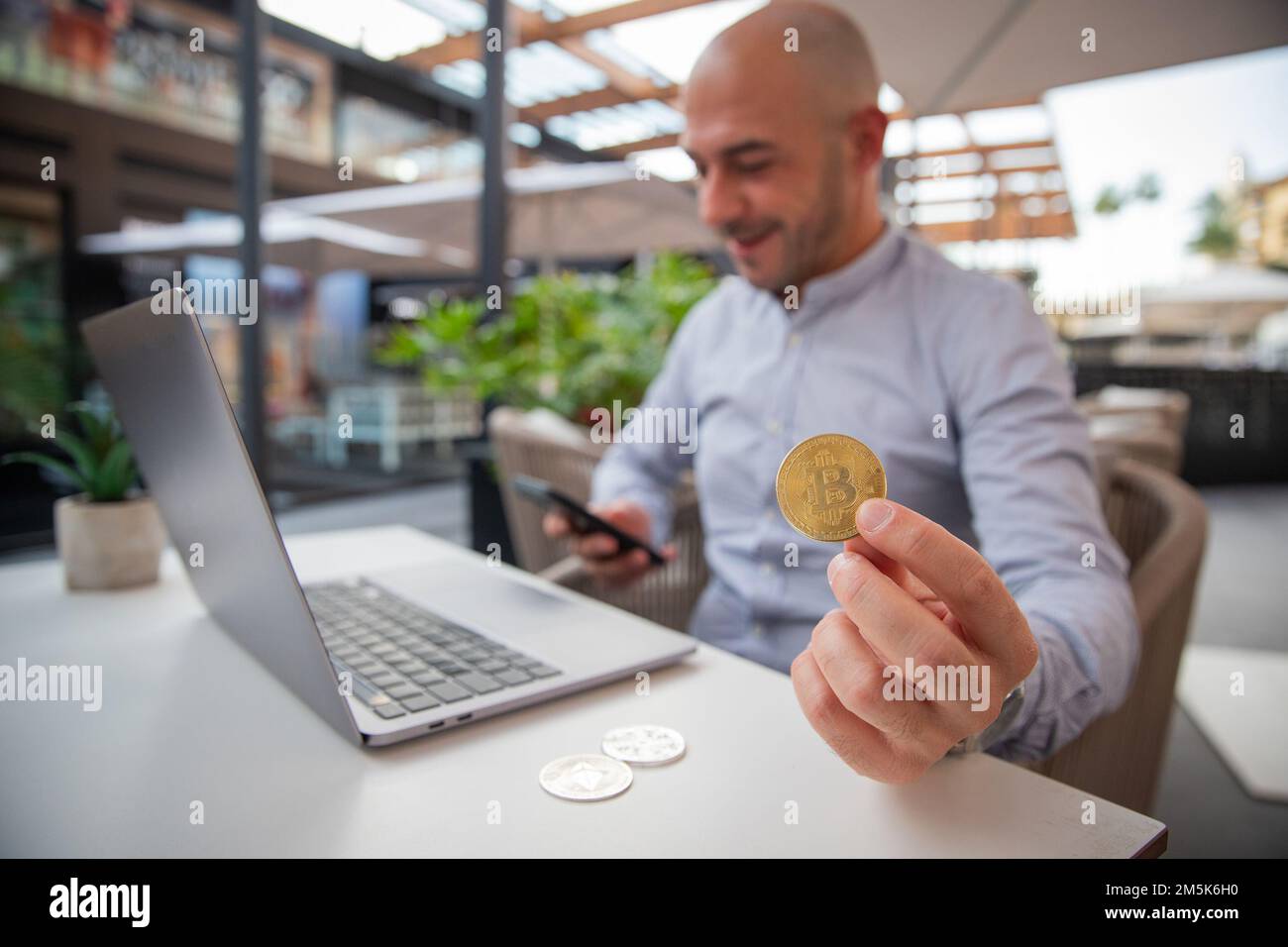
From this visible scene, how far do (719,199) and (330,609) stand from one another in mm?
818

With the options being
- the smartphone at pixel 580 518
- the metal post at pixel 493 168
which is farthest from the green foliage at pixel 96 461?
the metal post at pixel 493 168

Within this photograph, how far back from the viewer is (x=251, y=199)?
372 centimetres

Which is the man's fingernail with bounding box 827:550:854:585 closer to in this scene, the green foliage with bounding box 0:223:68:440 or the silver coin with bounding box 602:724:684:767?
the silver coin with bounding box 602:724:684:767

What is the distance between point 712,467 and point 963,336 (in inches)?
18.8

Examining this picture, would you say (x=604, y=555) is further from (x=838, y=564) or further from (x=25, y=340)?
(x=25, y=340)

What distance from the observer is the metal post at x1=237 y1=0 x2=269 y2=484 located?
3.56 m

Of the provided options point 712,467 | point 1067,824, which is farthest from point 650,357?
point 1067,824

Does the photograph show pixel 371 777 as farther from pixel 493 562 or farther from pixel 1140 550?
pixel 1140 550

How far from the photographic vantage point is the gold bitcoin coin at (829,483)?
506 millimetres

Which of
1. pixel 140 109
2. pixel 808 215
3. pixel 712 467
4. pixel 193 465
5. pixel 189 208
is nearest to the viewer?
pixel 193 465

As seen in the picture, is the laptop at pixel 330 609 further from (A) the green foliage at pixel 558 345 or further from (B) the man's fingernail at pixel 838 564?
(A) the green foliage at pixel 558 345

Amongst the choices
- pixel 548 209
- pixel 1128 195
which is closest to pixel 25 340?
pixel 548 209

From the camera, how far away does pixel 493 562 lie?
1.16m

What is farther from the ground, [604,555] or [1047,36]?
[1047,36]
